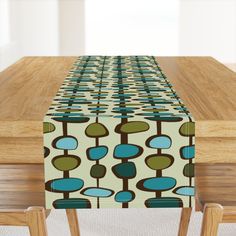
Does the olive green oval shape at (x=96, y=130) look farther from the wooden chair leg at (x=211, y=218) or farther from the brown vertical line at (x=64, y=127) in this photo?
the wooden chair leg at (x=211, y=218)

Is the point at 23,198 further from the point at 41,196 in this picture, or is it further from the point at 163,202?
the point at 163,202

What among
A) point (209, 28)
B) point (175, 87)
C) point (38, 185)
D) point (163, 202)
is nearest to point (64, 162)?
point (163, 202)

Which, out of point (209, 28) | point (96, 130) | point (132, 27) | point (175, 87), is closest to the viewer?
point (96, 130)

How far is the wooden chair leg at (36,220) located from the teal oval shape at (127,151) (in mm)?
226

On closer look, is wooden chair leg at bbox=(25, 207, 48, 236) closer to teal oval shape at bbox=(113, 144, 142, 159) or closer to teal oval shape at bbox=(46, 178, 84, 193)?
teal oval shape at bbox=(46, 178, 84, 193)

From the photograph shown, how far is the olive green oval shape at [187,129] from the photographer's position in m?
1.38

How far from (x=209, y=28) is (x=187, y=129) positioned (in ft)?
18.0

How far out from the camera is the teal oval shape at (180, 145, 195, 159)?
4.57 feet

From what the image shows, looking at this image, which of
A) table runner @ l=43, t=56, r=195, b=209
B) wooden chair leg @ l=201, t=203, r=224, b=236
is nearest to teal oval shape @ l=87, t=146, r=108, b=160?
table runner @ l=43, t=56, r=195, b=209

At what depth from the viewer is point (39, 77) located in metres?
2.23

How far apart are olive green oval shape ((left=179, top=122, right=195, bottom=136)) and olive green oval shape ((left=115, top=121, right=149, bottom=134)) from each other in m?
0.08

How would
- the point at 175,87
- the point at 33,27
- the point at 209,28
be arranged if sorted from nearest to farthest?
the point at 175,87 → the point at 33,27 → the point at 209,28

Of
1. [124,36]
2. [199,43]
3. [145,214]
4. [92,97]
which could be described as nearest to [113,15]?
[124,36]

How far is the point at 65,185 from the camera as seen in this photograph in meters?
1.41
